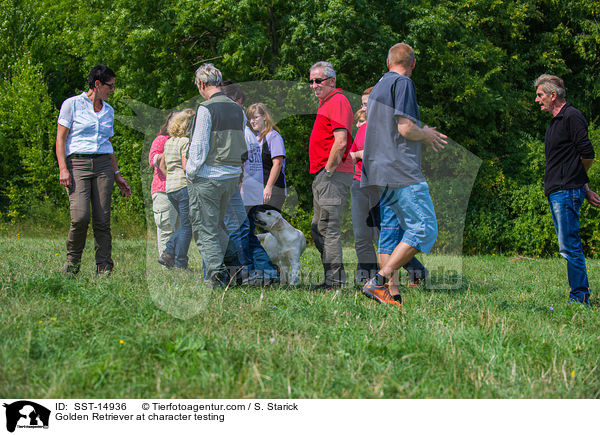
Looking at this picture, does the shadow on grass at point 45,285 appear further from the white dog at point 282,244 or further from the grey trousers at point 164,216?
the grey trousers at point 164,216

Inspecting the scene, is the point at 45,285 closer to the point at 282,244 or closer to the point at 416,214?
the point at 282,244

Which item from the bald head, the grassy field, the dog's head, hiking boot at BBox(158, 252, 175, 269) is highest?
the bald head

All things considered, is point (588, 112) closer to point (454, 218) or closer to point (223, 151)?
point (454, 218)

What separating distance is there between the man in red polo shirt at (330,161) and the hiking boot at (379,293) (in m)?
0.78

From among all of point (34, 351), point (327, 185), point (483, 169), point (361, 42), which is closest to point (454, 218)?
point (483, 169)

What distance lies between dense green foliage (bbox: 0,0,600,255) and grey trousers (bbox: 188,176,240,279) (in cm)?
847

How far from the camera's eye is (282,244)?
18.6 feet

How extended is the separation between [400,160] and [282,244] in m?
1.91

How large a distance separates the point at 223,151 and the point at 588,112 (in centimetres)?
1493

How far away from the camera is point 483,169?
45.9 feet

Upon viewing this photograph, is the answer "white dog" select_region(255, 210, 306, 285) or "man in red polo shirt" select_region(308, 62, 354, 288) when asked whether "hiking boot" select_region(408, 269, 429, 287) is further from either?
"white dog" select_region(255, 210, 306, 285)

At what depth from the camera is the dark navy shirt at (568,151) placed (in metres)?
4.69
